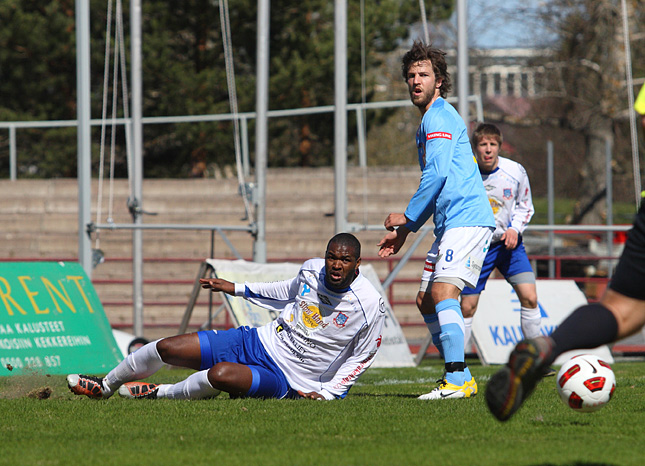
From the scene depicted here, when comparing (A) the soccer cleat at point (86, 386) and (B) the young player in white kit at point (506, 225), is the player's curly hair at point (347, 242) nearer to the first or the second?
(A) the soccer cleat at point (86, 386)

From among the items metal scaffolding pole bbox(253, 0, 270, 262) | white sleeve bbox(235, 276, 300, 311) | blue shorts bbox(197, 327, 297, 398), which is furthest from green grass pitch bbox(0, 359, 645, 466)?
metal scaffolding pole bbox(253, 0, 270, 262)

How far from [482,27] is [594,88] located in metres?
3.88

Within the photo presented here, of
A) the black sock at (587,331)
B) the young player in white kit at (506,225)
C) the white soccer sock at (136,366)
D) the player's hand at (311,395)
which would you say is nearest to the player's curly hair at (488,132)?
the young player in white kit at (506,225)

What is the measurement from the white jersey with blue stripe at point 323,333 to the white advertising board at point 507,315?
5647 millimetres

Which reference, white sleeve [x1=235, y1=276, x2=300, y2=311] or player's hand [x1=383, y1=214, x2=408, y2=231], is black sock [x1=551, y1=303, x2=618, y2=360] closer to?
player's hand [x1=383, y1=214, x2=408, y2=231]

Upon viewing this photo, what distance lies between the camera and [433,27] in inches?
1181

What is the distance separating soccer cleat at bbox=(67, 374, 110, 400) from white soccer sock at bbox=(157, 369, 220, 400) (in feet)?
1.25

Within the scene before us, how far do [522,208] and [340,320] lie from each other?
9.71ft

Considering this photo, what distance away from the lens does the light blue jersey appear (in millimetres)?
6066

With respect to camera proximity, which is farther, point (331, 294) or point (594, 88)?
point (594, 88)

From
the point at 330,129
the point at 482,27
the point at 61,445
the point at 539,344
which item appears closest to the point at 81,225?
Answer: the point at 61,445

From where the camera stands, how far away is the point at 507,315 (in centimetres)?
1202

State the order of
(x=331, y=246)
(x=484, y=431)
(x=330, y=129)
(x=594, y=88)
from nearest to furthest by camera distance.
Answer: (x=484, y=431) < (x=331, y=246) < (x=330, y=129) < (x=594, y=88)

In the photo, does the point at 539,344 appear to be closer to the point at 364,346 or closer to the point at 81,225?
the point at 364,346
